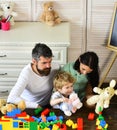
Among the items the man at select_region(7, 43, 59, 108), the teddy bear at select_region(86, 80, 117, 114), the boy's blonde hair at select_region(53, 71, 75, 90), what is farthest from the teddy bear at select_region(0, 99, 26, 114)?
the teddy bear at select_region(86, 80, 117, 114)

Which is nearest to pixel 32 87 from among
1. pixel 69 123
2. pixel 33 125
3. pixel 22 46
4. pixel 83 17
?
pixel 22 46

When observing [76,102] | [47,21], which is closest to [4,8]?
[47,21]

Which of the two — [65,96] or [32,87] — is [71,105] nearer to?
[65,96]

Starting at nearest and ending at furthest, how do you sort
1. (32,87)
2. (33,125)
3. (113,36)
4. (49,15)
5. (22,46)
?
1. (33,125)
2. (32,87)
3. (22,46)
4. (49,15)
5. (113,36)

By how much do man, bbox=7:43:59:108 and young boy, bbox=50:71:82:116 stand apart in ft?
0.56

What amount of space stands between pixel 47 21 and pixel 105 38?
649mm

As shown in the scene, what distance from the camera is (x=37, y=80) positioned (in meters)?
2.69

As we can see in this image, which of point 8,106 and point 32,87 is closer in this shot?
point 8,106

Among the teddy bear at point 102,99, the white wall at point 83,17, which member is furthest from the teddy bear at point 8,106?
the white wall at point 83,17

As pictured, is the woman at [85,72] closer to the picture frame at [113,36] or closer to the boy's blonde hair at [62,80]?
the boy's blonde hair at [62,80]

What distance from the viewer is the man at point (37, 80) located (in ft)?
8.41

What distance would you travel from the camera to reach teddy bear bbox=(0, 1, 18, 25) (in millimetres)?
3486

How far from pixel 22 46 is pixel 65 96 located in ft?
2.89

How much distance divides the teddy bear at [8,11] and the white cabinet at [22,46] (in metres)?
0.11
